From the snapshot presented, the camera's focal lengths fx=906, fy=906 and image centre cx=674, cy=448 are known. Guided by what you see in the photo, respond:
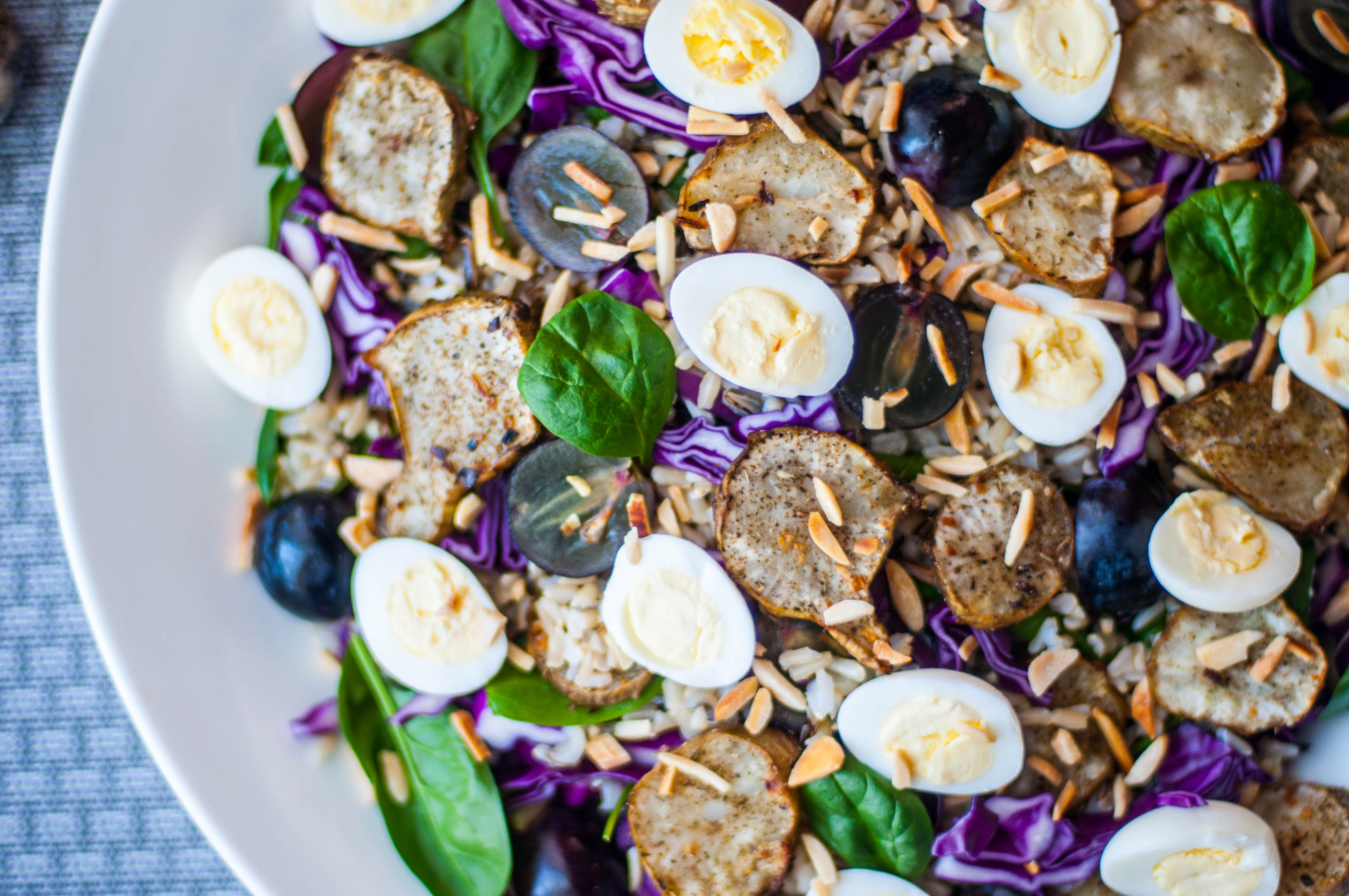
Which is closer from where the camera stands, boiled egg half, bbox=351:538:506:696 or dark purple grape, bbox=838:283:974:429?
dark purple grape, bbox=838:283:974:429

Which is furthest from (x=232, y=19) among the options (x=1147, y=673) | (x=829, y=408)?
(x=1147, y=673)

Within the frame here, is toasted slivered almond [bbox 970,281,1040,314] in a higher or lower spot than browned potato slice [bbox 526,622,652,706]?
higher

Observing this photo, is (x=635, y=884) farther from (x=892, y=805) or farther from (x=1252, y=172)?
(x=1252, y=172)

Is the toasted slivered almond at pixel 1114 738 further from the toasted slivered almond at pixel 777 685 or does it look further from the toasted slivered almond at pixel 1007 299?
the toasted slivered almond at pixel 1007 299

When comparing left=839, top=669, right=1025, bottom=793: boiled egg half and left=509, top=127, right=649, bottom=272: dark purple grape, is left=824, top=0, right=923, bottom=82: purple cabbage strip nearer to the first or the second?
left=509, top=127, right=649, bottom=272: dark purple grape

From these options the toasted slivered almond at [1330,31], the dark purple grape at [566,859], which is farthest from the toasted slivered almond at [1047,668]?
the toasted slivered almond at [1330,31]

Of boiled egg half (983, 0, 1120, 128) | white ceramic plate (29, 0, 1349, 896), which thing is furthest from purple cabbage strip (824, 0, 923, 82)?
white ceramic plate (29, 0, 1349, 896)

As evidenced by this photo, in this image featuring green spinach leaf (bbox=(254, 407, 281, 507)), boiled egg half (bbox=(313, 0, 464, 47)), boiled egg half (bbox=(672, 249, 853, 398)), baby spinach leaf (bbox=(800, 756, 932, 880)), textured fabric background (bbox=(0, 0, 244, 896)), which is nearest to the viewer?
boiled egg half (bbox=(672, 249, 853, 398))
